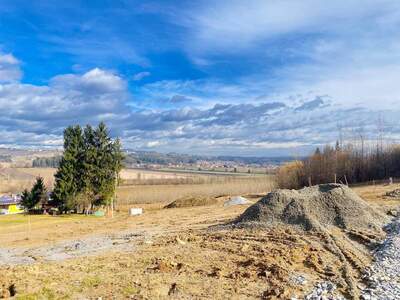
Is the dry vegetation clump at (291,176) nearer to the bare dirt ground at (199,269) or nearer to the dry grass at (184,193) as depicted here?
the dry grass at (184,193)

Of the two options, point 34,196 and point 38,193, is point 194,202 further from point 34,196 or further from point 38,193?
point 34,196

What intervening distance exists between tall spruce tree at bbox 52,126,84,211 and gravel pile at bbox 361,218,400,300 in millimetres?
45123

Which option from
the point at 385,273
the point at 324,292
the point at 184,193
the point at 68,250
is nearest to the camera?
the point at 324,292

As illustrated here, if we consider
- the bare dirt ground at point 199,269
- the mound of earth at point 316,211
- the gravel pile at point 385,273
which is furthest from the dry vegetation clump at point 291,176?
the gravel pile at point 385,273

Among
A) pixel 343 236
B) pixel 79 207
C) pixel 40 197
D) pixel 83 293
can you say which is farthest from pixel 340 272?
pixel 40 197

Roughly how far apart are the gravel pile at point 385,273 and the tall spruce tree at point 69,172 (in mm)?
45123

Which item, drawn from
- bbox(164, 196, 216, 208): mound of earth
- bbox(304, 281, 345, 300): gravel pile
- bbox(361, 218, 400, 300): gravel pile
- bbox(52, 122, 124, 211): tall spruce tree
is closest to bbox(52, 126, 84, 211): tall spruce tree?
bbox(52, 122, 124, 211): tall spruce tree

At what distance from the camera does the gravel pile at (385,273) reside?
11484 millimetres

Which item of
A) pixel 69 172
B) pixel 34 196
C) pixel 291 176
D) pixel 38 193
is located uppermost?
pixel 69 172

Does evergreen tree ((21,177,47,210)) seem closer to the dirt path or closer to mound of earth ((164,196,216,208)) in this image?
mound of earth ((164,196,216,208))

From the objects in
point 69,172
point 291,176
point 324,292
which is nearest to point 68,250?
point 324,292

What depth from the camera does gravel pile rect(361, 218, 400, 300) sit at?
452 inches

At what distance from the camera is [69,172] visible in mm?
57500

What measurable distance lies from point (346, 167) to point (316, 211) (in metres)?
57.7
